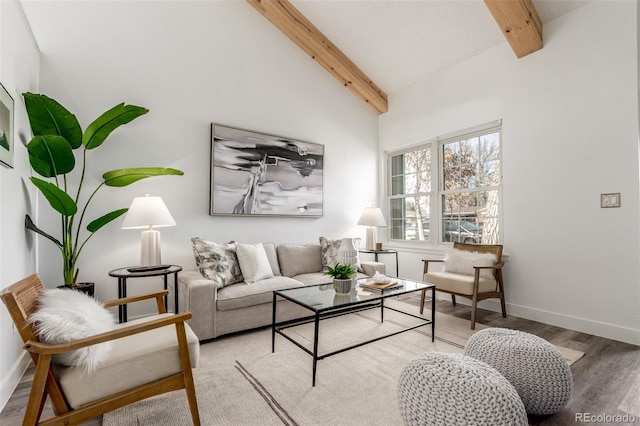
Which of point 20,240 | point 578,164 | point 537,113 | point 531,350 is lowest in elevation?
point 531,350

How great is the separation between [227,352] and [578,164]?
3.62 metres

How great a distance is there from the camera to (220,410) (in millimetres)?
1715

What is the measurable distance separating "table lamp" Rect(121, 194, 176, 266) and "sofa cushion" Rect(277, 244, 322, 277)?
136cm

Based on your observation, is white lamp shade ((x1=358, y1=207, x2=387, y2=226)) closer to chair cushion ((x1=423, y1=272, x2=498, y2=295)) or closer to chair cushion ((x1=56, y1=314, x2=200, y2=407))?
chair cushion ((x1=423, y1=272, x2=498, y2=295))

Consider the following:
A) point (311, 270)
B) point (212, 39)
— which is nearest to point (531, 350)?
point (311, 270)

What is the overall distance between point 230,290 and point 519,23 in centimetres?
375

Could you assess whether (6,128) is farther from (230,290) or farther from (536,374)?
(536,374)

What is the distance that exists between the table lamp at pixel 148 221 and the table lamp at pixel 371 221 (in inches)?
103

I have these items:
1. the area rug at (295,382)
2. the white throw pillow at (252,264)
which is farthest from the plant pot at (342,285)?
the white throw pillow at (252,264)

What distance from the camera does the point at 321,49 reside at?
4.26 metres

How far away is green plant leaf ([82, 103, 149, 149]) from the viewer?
262cm

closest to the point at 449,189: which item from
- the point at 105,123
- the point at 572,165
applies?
the point at 572,165

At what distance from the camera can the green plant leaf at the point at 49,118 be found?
2264 millimetres

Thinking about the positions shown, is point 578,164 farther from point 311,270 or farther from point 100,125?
point 100,125
